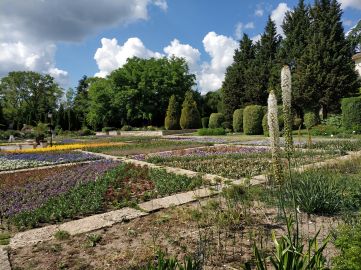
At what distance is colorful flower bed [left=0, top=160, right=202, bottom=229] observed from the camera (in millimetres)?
5094

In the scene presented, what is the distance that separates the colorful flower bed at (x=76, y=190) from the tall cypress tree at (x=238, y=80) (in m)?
26.9

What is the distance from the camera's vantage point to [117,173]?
835 centimetres

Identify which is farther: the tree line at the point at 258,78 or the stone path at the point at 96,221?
the tree line at the point at 258,78

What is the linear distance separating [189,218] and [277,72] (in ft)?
96.0

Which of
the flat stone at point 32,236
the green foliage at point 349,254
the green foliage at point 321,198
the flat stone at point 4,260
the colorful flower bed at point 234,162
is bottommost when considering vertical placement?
the flat stone at point 32,236

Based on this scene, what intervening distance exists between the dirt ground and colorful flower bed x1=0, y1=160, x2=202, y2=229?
44.9 inches

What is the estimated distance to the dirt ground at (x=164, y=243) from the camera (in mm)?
3164

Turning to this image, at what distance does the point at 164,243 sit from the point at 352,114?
18.6 m

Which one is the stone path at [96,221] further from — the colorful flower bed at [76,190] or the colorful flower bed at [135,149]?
the colorful flower bed at [135,149]

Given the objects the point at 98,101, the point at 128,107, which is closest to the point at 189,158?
the point at 128,107

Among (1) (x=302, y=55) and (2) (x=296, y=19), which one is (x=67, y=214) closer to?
(1) (x=302, y=55)

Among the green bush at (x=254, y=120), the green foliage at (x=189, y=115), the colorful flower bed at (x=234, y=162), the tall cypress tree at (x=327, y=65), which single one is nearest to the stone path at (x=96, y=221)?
the colorful flower bed at (x=234, y=162)

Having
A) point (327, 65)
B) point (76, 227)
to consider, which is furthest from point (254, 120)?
point (76, 227)

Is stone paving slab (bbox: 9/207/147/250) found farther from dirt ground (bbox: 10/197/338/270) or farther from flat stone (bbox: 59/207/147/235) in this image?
dirt ground (bbox: 10/197/338/270)
